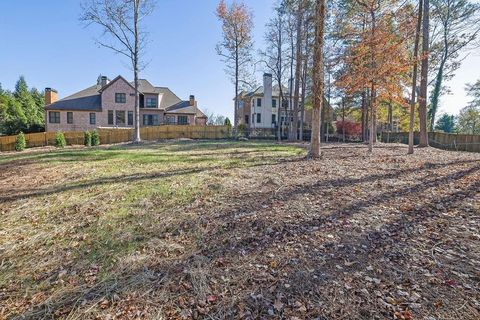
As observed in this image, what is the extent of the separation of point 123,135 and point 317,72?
22187 mm

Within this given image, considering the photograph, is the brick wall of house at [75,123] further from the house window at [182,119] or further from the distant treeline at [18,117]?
Result: the house window at [182,119]

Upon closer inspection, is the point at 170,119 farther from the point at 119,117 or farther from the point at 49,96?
the point at 49,96

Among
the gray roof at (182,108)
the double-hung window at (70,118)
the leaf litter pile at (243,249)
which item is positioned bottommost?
the leaf litter pile at (243,249)

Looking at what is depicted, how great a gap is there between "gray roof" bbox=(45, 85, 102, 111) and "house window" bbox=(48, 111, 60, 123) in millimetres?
592

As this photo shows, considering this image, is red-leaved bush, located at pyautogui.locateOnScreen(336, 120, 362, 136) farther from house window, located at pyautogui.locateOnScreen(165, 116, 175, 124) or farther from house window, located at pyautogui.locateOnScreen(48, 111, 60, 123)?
house window, located at pyautogui.locateOnScreen(48, 111, 60, 123)

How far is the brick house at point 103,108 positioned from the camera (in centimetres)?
3006

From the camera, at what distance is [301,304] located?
8.18ft

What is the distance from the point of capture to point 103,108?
100 ft

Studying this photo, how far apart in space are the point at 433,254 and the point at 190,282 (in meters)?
2.95

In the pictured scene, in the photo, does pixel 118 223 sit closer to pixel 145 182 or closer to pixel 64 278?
pixel 64 278

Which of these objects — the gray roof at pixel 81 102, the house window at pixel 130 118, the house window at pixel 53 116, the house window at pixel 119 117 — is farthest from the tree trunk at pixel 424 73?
the house window at pixel 53 116

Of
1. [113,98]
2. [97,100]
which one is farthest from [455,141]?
[97,100]

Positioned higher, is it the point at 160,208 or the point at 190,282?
the point at 160,208

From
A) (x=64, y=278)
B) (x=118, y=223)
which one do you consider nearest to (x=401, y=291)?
(x=64, y=278)
